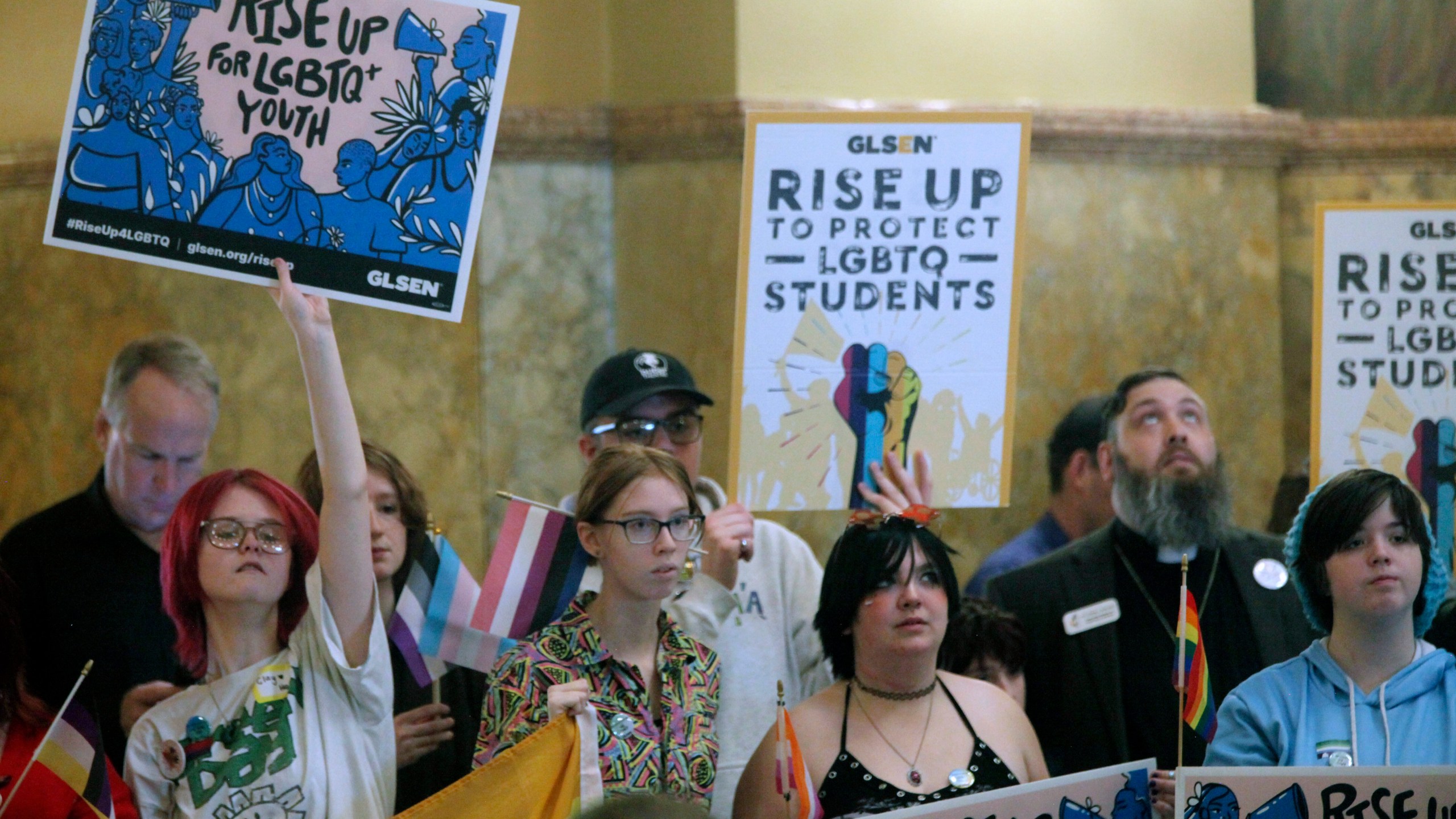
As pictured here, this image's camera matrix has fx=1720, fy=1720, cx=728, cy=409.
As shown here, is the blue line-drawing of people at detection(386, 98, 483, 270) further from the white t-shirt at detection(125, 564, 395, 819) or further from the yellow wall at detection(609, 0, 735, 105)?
the yellow wall at detection(609, 0, 735, 105)

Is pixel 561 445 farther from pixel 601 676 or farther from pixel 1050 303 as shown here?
pixel 601 676

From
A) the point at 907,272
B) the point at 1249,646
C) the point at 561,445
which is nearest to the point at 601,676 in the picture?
the point at 907,272

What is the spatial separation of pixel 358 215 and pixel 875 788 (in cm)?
153

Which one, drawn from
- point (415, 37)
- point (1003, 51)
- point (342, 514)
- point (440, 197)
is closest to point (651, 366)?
point (440, 197)

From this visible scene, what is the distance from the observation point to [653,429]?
12.9 ft

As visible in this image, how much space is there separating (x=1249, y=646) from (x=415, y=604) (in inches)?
77.4

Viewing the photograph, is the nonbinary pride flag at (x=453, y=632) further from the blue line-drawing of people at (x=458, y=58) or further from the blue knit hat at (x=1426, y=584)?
the blue knit hat at (x=1426, y=584)

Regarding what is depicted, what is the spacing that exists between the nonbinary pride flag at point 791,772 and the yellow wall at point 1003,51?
2.81 meters

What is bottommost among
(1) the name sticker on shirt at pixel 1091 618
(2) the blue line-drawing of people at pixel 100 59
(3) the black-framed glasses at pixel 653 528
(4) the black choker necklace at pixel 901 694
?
(4) the black choker necklace at pixel 901 694

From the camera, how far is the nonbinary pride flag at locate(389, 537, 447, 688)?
3.69 meters

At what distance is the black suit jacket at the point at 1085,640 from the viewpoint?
408 cm

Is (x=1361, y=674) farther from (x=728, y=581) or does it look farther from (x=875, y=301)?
(x=875, y=301)

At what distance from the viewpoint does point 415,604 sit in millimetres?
3730

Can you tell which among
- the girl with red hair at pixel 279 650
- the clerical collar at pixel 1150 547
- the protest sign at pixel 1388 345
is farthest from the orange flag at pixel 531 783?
the protest sign at pixel 1388 345
